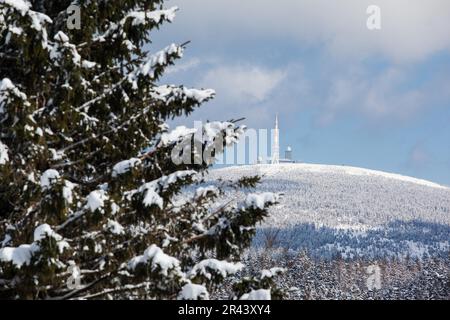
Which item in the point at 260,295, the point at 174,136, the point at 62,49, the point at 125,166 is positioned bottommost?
the point at 260,295

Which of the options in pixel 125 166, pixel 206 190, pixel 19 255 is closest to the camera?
pixel 19 255

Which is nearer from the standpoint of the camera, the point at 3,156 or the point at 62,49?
the point at 3,156

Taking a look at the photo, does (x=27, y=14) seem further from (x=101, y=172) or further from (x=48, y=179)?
(x=101, y=172)

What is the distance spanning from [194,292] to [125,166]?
2.06m

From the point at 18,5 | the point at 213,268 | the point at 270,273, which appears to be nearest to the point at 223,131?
the point at 213,268

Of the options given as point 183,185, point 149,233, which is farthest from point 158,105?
point 149,233

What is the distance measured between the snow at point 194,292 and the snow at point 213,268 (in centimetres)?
68

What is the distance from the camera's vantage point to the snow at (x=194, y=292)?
749 centimetres

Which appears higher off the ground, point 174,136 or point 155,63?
point 155,63

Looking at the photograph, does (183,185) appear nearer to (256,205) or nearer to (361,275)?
(256,205)

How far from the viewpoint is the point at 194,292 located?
749 cm

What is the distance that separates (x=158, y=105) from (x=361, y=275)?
142m

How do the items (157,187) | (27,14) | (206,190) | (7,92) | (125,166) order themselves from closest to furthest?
1. (7,92)
2. (27,14)
3. (157,187)
4. (125,166)
5. (206,190)

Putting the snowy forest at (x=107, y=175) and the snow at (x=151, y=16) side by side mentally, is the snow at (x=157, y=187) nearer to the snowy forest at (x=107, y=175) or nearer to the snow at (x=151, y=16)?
the snowy forest at (x=107, y=175)
